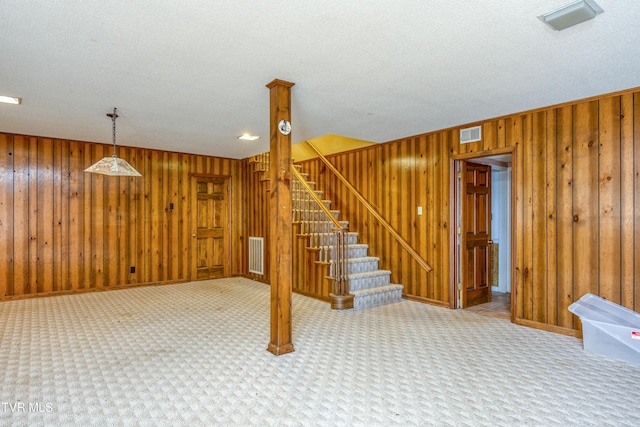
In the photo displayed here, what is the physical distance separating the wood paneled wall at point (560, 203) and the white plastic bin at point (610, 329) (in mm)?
314

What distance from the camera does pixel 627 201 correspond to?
3592 millimetres

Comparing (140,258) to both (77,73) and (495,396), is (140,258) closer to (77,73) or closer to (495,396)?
(77,73)

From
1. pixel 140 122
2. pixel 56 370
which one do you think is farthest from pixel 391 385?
pixel 140 122

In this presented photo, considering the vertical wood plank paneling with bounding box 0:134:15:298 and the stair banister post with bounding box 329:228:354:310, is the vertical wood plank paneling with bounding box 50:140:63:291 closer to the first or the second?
the vertical wood plank paneling with bounding box 0:134:15:298

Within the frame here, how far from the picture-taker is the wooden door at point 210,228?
738cm

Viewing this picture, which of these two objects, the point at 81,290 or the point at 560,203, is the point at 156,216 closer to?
the point at 81,290

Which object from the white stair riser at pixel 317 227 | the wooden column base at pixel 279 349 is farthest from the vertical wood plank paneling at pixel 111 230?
the wooden column base at pixel 279 349

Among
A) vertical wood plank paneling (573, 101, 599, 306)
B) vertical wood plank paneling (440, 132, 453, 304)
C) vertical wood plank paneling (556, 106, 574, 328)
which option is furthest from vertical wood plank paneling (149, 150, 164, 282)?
vertical wood plank paneling (573, 101, 599, 306)

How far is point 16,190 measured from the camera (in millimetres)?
5602

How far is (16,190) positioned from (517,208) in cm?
714

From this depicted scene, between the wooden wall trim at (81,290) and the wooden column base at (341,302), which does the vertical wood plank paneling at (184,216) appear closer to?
the wooden wall trim at (81,290)

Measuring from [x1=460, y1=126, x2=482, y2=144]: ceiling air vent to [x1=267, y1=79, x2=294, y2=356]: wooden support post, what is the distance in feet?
8.80

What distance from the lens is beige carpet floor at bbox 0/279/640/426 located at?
2332mm

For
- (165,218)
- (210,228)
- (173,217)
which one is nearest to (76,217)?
(165,218)
